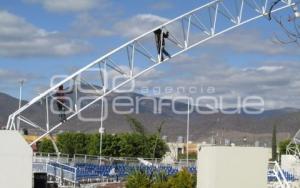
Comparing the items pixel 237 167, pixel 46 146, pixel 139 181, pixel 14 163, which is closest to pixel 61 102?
pixel 139 181

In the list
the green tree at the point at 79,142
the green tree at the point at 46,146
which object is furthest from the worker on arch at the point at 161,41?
the green tree at the point at 46,146

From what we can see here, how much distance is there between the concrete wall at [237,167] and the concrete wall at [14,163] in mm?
5430

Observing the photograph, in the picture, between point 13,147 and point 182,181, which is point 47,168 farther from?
point 13,147

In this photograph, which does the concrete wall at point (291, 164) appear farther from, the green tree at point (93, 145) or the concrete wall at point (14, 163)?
the green tree at point (93, 145)

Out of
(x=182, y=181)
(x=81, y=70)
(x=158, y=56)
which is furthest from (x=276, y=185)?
(x=81, y=70)

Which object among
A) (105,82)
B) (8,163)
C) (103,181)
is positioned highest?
(105,82)

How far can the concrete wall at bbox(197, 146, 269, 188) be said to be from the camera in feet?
59.8

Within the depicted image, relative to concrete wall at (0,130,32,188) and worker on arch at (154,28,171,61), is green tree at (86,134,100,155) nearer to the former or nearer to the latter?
worker on arch at (154,28,171,61)

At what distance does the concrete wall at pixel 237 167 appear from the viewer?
18.2m

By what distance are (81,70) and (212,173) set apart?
17.2 meters

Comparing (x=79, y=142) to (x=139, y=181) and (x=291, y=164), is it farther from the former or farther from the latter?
(x=139, y=181)

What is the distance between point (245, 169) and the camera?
1827cm

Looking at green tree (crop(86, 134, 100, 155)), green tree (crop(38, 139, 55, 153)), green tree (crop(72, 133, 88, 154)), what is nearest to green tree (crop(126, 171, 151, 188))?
green tree (crop(86, 134, 100, 155))

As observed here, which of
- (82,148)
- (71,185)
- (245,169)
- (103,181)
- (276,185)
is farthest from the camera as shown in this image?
(82,148)
